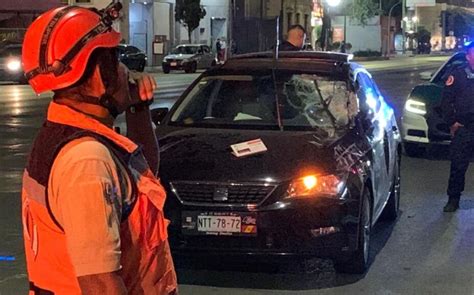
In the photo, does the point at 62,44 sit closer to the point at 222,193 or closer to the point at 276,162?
the point at 222,193

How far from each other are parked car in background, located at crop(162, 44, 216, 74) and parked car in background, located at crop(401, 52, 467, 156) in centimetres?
2988

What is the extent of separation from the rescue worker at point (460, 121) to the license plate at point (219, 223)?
11.8 feet

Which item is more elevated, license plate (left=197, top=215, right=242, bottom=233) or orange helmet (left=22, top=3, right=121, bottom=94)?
orange helmet (left=22, top=3, right=121, bottom=94)

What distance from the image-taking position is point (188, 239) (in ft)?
20.0

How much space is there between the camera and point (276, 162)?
623 centimetres

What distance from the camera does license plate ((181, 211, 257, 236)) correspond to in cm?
602

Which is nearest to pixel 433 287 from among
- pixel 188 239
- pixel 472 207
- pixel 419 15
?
pixel 188 239

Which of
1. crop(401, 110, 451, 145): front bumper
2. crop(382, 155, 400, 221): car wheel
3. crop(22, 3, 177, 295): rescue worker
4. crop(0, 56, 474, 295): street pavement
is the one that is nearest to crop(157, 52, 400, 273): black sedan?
crop(0, 56, 474, 295): street pavement

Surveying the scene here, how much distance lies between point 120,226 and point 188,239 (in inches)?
150

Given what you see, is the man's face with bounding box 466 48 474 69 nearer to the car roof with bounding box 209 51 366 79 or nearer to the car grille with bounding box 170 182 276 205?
the car roof with bounding box 209 51 366 79

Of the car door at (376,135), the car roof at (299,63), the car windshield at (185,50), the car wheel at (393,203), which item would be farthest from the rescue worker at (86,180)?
the car windshield at (185,50)

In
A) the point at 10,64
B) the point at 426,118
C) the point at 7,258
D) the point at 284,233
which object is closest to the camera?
the point at 284,233

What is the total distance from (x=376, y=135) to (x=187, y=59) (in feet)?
118

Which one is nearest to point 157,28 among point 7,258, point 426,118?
point 426,118
